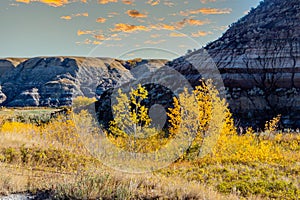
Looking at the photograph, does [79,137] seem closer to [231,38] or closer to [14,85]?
[231,38]

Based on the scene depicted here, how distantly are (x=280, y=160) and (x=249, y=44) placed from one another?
80.6 ft

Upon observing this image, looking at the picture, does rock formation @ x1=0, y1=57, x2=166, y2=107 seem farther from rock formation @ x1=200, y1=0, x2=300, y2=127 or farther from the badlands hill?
rock formation @ x1=200, y1=0, x2=300, y2=127

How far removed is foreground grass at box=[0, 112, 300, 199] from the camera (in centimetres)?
670

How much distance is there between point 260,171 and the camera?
42.7ft

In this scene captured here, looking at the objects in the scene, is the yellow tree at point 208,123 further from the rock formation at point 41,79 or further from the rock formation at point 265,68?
the rock formation at point 41,79

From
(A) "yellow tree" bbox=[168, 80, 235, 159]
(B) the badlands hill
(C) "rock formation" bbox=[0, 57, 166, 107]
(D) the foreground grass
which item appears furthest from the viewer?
(C) "rock formation" bbox=[0, 57, 166, 107]

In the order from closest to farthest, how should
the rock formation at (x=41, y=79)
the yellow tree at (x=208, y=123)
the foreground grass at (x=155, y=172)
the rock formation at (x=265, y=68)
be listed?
Answer: the foreground grass at (x=155, y=172) → the yellow tree at (x=208, y=123) → the rock formation at (x=265, y=68) → the rock formation at (x=41, y=79)

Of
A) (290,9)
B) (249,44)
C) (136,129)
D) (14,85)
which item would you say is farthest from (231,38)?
A: (14,85)

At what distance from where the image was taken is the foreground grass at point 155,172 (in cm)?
670

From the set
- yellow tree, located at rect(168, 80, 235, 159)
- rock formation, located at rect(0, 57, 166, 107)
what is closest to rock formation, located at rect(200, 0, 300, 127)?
yellow tree, located at rect(168, 80, 235, 159)

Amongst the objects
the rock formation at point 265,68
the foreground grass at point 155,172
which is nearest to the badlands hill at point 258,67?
the rock formation at point 265,68

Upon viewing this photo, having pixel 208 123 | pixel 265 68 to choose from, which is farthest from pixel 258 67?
pixel 208 123

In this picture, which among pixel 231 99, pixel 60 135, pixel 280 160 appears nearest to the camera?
pixel 280 160

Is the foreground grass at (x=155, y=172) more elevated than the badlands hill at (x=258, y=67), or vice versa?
the badlands hill at (x=258, y=67)
